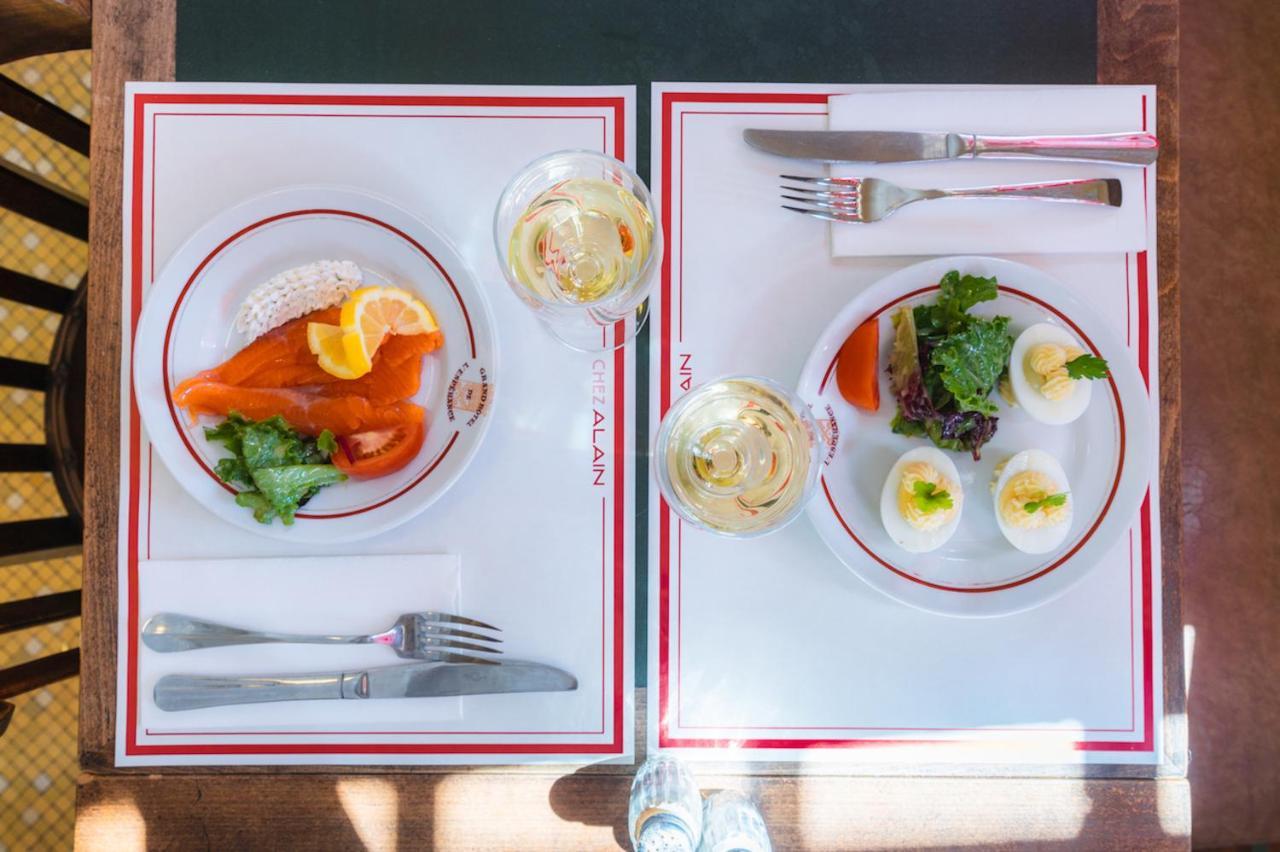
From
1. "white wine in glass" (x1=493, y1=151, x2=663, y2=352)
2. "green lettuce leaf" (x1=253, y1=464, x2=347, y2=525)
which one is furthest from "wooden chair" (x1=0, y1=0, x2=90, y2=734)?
"white wine in glass" (x1=493, y1=151, x2=663, y2=352)

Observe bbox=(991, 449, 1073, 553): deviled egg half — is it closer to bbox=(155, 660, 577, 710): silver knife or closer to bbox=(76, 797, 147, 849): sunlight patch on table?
bbox=(155, 660, 577, 710): silver knife

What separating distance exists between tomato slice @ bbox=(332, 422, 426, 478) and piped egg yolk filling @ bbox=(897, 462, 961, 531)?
58cm

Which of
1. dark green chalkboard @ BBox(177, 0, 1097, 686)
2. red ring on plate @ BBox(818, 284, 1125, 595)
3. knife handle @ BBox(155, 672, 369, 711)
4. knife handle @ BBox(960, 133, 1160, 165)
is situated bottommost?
knife handle @ BBox(155, 672, 369, 711)

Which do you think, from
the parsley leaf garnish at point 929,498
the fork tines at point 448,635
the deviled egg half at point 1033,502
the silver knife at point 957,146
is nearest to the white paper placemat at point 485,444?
the fork tines at point 448,635

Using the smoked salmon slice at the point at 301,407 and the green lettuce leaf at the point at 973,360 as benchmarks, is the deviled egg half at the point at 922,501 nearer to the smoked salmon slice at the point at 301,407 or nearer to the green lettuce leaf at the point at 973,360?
the green lettuce leaf at the point at 973,360

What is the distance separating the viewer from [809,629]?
1049 millimetres

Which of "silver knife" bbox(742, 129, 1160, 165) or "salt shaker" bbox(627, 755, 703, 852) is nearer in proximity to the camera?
"salt shaker" bbox(627, 755, 703, 852)

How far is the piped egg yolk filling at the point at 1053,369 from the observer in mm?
961

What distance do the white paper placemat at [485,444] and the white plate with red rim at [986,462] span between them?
252 mm

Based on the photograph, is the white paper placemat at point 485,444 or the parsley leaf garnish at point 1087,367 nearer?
→ the parsley leaf garnish at point 1087,367

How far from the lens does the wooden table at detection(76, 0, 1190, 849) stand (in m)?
1.03

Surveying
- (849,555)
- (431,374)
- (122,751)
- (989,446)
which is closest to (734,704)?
(849,555)

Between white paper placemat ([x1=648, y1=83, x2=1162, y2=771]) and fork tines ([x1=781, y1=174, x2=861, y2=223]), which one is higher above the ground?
fork tines ([x1=781, y1=174, x2=861, y2=223])

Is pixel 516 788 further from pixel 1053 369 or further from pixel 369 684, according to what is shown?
pixel 1053 369
